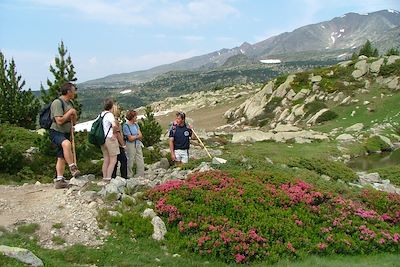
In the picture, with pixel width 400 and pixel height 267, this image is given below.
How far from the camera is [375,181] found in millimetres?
25344

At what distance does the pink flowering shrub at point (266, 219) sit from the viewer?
12070mm

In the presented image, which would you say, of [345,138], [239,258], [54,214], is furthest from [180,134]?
[345,138]

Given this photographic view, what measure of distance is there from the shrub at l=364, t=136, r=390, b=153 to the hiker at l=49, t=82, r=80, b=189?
34.8 m

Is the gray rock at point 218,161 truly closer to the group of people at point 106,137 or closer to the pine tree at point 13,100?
the group of people at point 106,137

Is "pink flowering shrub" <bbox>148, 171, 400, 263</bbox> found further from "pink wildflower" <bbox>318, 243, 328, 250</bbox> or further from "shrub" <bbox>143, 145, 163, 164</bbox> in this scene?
"shrub" <bbox>143, 145, 163, 164</bbox>

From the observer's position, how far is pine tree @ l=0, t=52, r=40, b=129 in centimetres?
2945

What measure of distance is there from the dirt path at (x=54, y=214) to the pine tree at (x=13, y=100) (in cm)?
1623

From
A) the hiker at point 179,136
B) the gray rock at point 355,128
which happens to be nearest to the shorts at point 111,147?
the hiker at point 179,136

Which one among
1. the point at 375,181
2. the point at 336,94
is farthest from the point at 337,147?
the point at 336,94

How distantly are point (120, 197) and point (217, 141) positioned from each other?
3120 cm

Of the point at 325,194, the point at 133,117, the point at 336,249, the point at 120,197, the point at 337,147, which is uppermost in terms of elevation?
the point at 133,117

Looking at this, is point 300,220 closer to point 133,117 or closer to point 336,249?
point 336,249

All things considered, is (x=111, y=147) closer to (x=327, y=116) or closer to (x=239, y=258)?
(x=239, y=258)

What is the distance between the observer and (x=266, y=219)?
42.8 ft
